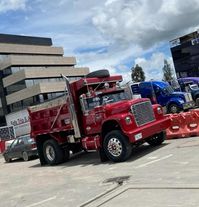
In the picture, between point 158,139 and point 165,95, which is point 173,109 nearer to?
point 165,95

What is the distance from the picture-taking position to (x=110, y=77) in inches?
644

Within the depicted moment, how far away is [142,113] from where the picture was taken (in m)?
14.9

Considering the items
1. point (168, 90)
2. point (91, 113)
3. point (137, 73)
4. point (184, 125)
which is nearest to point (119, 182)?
point (91, 113)

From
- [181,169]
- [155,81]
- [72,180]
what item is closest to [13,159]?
[155,81]

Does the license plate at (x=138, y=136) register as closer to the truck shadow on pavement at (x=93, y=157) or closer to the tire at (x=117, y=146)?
the tire at (x=117, y=146)

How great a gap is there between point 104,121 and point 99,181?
335 cm

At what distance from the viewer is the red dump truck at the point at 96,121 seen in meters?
14.3

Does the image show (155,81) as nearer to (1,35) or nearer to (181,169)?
(181,169)

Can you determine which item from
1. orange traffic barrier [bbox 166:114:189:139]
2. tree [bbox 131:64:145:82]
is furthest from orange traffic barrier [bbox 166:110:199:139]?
tree [bbox 131:64:145:82]

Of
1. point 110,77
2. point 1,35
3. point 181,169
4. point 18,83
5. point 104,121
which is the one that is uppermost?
point 1,35

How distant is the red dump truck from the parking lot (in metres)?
0.60

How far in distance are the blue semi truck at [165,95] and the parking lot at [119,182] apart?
12.7m

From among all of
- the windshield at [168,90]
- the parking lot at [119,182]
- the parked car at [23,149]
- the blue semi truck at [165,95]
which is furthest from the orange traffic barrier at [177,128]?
the windshield at [168,90]

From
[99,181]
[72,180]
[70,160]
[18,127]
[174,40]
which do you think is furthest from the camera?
[174,40]
